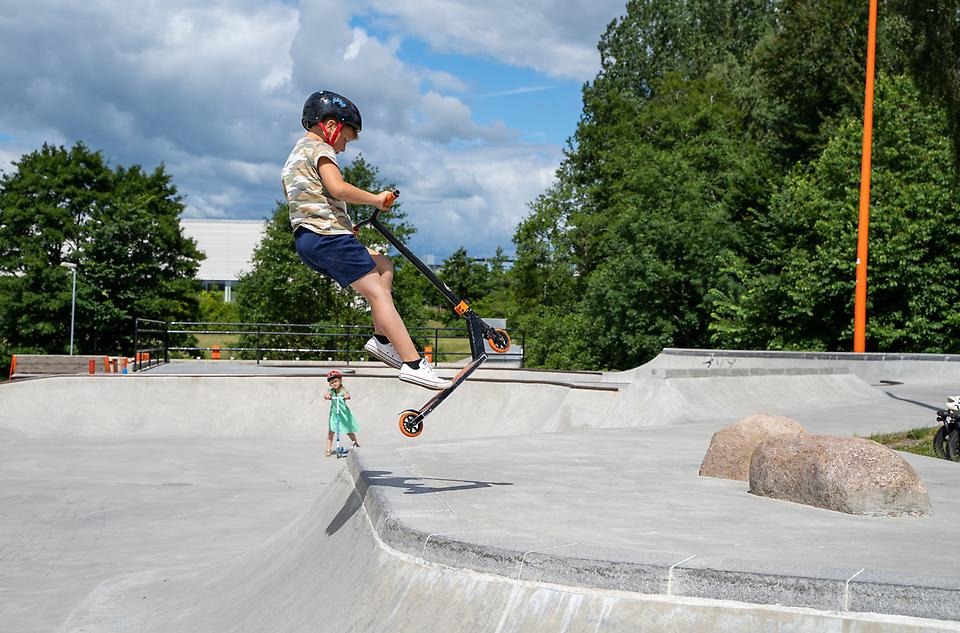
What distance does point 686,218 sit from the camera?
38.8 metres

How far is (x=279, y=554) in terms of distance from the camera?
6973 mm

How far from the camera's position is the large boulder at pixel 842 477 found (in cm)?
622

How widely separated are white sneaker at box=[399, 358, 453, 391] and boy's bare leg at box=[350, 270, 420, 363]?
0.22 ft

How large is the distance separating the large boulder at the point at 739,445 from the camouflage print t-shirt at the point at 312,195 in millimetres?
4040

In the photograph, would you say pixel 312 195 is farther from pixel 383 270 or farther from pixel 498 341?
pixel 498 341

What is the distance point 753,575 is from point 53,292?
2098 inches

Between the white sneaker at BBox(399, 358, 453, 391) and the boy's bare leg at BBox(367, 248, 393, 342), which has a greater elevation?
the boy's bare leg at BBox(367, 248, 393, 342)

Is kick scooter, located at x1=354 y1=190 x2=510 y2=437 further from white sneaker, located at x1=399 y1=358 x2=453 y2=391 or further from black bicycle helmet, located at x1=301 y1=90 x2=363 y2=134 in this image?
black bicycle helmet, located at x1=301 y1=90 x2=363 y2=134

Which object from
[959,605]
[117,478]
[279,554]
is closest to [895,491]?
[959,605]

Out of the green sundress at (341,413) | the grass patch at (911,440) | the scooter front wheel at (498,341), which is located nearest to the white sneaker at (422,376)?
the scooter front wheel at (498,341)

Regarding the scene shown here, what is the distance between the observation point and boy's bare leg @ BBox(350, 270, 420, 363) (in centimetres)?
583

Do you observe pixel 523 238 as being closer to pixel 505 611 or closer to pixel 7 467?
pixel 7 467

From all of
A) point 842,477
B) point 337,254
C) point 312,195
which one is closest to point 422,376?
point 337,254

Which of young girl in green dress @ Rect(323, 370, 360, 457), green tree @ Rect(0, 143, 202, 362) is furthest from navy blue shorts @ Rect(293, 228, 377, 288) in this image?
green tree @ Rect(0, 143, 202, 362)
